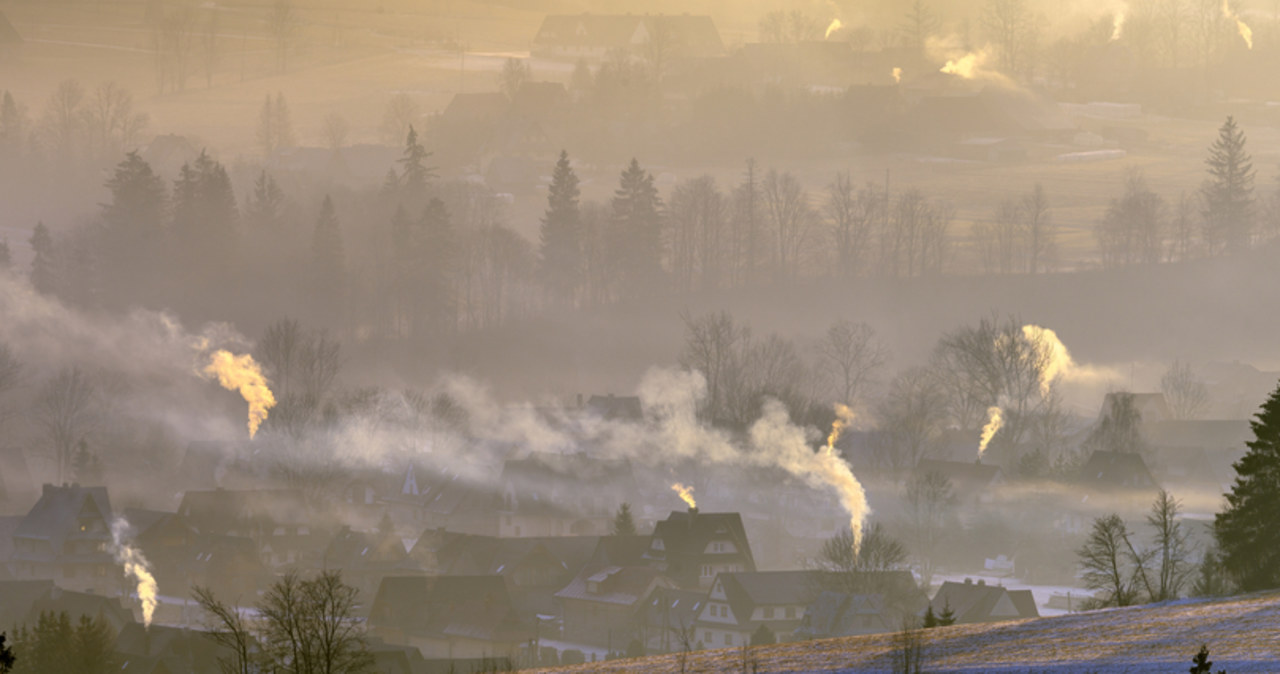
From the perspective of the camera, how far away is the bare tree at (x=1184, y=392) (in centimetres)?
15200

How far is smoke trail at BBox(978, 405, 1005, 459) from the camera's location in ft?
437

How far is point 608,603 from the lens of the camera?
95.4 meters

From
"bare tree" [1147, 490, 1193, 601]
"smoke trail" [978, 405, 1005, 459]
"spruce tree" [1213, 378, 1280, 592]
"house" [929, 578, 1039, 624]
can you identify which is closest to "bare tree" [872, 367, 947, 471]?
"smoke trail" [978, 405, 1005, 459]

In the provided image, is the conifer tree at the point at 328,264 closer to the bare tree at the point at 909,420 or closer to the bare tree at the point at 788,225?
the bare tree at the point at 788,225

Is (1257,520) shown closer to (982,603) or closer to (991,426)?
(982,603)

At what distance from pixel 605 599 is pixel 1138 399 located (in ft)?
212

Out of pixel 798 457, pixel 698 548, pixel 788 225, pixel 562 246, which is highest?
pixel 788 225

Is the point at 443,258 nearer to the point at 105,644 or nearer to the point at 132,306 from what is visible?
the point at 132,306

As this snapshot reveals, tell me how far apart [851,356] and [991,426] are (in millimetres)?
25301

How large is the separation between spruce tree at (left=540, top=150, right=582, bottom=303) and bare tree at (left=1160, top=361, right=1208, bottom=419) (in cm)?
5623

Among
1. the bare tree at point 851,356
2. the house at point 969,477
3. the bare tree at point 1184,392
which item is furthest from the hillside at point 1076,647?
the bare tree at point 1184,392

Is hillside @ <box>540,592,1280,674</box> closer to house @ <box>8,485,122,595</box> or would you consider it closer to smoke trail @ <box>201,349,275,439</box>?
house @ <box>8,485,122,595</box>

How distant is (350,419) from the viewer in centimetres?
13400

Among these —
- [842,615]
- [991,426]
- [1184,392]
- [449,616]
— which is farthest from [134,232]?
[842,615]
